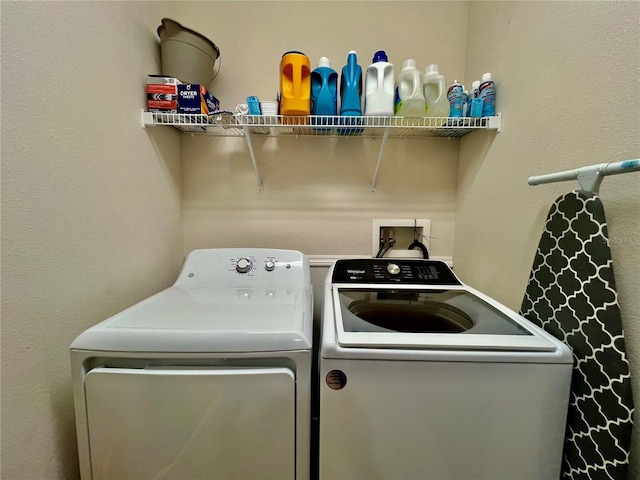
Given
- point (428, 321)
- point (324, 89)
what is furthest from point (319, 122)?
point (428, 321)

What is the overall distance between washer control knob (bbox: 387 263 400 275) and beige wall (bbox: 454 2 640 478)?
410 millimetres

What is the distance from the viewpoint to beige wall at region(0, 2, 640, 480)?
2.34ft

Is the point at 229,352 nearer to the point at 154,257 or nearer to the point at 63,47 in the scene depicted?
the point at 154,257

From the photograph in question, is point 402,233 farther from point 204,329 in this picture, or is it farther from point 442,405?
point 204,329

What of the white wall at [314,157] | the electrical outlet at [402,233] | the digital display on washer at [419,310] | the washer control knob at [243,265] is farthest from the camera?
the electrical outlet at [402,233]

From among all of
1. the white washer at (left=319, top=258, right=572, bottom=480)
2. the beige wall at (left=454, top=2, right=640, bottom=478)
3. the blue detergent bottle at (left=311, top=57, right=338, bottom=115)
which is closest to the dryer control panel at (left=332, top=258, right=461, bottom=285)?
the beige wall at (left=454, top=2, right=640, bottom=478)

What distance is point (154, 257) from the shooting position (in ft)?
4.33

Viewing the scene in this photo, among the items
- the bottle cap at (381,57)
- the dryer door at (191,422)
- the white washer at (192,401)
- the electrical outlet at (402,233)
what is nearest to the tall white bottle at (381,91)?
the bottle cap at (381,57)

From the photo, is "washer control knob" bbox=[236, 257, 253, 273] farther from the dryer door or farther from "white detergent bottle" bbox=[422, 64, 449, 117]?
"white detergent bottle" bbox=[422, 64, 449, 117]

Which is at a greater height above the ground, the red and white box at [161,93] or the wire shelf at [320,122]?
the red and white box at [161,93]

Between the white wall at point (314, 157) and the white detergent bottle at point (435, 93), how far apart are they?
0.31 m

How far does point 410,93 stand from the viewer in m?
1.25

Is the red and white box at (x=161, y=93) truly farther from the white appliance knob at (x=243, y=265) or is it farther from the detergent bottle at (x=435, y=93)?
the detergent bottle at (x=435, y=93)

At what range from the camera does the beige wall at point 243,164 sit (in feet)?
2.34
